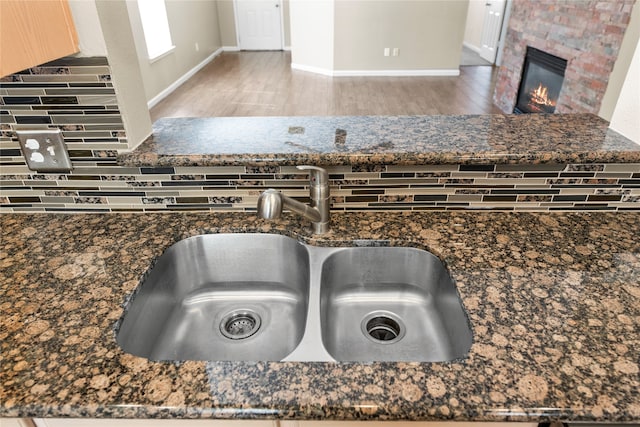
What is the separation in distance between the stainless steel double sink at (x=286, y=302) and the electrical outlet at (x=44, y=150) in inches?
15.5

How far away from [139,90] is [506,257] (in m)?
1.05

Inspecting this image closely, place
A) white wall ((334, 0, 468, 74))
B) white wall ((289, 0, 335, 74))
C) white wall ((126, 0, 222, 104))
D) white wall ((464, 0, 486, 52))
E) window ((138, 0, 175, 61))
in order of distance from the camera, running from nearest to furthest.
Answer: white wall ((126, 0, 222, 104)) < window ((138, 0, 175, 61)) < white wall ((334, 0, 468, 74)) < white wall ((289, 0, 335, 74)) < white wall ((464, 0, 486, 52))

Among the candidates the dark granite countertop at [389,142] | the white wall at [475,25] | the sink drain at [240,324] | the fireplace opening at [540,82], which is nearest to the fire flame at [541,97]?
the fireplace opening at [540,82]

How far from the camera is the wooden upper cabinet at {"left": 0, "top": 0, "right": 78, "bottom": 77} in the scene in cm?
71

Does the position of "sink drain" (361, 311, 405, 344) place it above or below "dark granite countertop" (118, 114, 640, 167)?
below

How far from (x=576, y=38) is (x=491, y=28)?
168 inches

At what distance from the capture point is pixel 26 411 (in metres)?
0.68

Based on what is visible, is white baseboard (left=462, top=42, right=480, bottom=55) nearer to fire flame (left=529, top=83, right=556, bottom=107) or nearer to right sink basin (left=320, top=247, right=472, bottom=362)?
fire flame (left=529, top=83, right=556, bottom=107)

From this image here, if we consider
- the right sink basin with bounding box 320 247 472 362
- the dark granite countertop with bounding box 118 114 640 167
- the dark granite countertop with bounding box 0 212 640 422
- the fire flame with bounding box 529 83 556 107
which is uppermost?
the dark granite countertop with bounding box 118 114 640 167

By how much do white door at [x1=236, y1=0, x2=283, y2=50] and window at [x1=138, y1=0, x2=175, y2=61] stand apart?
2828mm

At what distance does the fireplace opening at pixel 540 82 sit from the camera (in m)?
3.84

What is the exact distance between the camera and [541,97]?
417 centimetres

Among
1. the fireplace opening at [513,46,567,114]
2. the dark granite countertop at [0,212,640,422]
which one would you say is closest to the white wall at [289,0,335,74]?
the fireplace opening at [513,46,567,114]

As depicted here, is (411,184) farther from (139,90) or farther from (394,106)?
(394,106)
